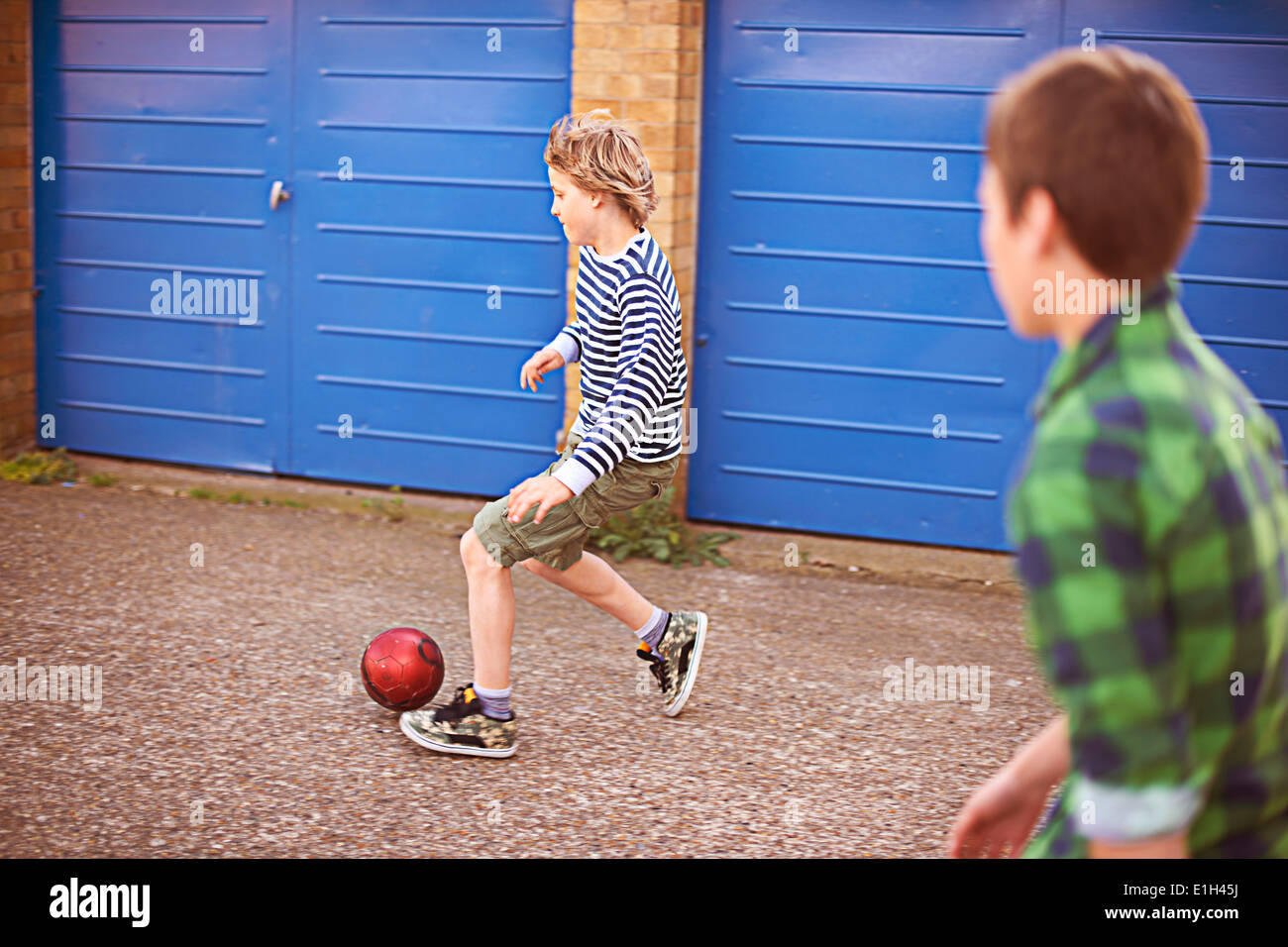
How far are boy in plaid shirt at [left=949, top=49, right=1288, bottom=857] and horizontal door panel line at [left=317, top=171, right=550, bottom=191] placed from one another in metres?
5.81

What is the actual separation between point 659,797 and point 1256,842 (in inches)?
106

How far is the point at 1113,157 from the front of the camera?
1.39 m

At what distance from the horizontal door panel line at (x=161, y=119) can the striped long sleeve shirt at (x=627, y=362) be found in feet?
13.8

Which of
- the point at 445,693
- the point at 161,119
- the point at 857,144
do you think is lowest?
the point at 445,693

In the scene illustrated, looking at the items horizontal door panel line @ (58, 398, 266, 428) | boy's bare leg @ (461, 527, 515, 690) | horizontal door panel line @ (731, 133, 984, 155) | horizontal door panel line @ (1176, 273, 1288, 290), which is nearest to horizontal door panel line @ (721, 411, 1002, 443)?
horizontal door panel line @ (1176, 273, 1288, 290)

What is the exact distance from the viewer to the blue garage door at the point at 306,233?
7211 mm

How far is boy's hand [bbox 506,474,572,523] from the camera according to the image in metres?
3.64

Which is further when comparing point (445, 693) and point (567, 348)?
point (445, 693)

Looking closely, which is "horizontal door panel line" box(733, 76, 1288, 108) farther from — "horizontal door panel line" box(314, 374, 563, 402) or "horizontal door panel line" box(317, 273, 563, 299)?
"horizontal door panel line" box(314, 374, 563, 402)

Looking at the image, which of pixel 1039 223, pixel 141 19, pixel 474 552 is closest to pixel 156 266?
pixel 141 19

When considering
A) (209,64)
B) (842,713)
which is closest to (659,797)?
(842,713)

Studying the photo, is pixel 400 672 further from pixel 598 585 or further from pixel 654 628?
pixel 654 628

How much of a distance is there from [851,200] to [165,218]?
3.97 m

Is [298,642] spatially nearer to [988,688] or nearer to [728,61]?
[988,688]
